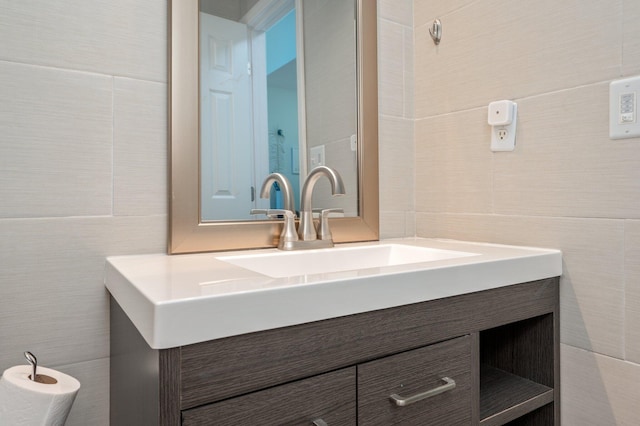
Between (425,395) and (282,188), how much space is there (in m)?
0.60

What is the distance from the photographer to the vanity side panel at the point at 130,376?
0.58m

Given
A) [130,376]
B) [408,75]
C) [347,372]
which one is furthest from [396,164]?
[130,376]

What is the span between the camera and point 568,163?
104 cm

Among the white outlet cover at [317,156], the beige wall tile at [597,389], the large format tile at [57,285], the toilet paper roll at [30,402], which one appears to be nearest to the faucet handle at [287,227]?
the white outlet cover at [317,156]

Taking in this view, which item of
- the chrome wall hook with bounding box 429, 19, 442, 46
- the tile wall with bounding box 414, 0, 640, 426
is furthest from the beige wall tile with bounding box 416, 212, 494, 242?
the chrome wall hook with bounding box 429, 19, 442, 46

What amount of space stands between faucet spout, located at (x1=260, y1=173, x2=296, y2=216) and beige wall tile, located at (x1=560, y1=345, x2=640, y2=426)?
78 cm

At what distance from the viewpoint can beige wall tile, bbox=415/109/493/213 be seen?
124 cm

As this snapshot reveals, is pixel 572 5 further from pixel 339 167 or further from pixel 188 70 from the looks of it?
pixel 188 70

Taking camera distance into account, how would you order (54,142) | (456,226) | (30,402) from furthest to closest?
1. (456,226)
2. (54,142)
3. (30,402)

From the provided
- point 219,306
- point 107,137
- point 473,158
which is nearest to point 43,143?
point 107,137

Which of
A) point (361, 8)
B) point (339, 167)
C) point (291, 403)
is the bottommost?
point (291, 403)

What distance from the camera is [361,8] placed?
1.31m

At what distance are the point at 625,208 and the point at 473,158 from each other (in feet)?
1.39

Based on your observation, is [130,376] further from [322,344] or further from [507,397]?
[507,397]
